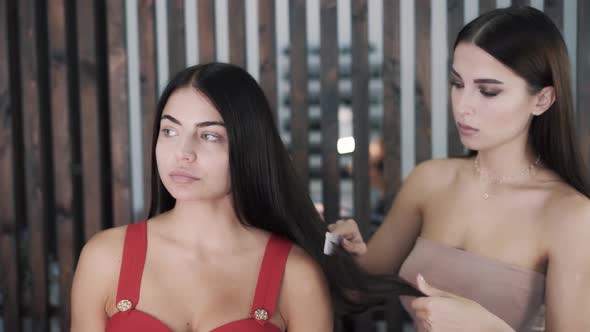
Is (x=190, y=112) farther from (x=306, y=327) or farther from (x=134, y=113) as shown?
(x=134, y=113)

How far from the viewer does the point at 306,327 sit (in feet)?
4.58

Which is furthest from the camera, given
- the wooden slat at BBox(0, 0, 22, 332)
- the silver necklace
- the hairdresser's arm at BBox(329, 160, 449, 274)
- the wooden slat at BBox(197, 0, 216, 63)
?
the wooden slat at BBox(0, 0, 22, 332)

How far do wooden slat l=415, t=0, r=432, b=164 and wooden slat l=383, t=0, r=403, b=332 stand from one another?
72 millimetres

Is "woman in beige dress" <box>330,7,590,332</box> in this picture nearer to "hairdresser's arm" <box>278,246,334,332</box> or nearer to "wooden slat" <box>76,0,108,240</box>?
"hairdresser's arm" <box>278,246,334,332</box>

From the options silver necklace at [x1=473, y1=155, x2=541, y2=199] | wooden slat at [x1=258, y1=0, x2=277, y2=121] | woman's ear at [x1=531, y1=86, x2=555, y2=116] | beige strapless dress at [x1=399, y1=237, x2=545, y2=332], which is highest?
wooden slat at [x1=258, y1=0, x2=277, y2=121]

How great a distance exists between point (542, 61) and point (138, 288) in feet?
3.57

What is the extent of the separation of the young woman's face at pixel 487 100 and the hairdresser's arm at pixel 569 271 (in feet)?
0.80

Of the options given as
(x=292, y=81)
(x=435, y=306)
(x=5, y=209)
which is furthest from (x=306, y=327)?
(x=5, y=209)

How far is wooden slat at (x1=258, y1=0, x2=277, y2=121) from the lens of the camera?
224 centimetres

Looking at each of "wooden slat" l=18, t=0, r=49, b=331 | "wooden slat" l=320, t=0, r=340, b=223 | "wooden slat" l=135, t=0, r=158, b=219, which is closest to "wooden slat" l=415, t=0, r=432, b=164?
"wooden slat" l=320, t=0, r=340, b=223

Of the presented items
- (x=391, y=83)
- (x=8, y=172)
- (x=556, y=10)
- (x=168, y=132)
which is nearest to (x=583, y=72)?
(x=556, y=10)

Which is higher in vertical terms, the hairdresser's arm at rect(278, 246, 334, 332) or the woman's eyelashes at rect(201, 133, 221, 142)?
the woman's eyelashes at rect(201, 133, 221, 142)

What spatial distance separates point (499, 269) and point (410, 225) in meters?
0.36

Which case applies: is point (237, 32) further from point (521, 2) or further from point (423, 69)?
point (521, 2)
